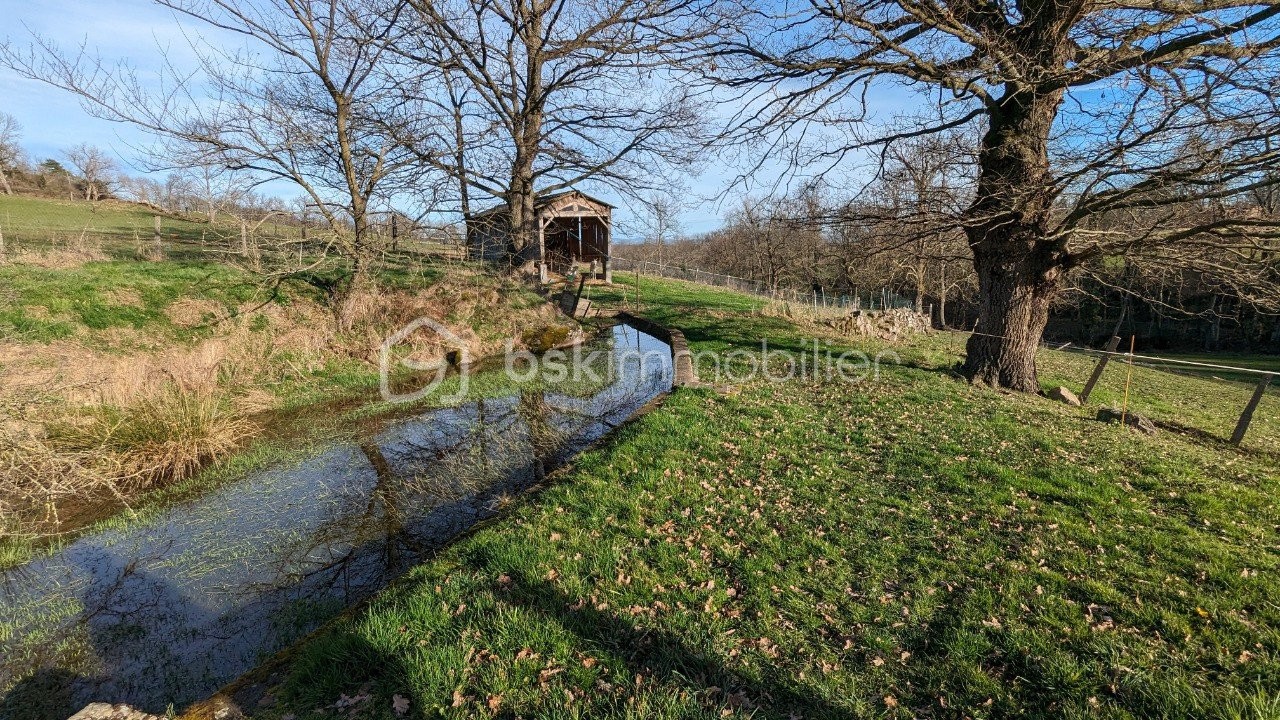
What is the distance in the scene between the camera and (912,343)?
16.4 meters

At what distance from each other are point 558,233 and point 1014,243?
20.6 metres

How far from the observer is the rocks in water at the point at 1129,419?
7785 millimetres

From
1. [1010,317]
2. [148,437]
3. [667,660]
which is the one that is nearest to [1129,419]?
[1010,317]

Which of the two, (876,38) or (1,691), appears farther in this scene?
(876,38)

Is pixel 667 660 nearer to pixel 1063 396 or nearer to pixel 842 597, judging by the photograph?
pixel 842 597

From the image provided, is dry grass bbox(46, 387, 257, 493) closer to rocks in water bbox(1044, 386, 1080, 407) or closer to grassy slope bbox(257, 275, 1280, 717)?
grassy slope bbox(257, 275, 1280, 717)

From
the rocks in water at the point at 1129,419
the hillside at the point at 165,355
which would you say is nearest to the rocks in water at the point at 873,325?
the rocks in water at the point at 1129,419

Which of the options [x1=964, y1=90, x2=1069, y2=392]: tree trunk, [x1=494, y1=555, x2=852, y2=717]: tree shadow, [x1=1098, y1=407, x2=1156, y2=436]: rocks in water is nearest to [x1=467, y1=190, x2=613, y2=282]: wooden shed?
[x1=964, y1=90, x2=1069, y2=392]: tree trunk

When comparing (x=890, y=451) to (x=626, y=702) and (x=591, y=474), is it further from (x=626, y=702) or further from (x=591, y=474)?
(x=626, y=702)

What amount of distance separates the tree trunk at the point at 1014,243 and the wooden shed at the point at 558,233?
1193 centimetres

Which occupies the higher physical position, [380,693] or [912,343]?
[912,343]

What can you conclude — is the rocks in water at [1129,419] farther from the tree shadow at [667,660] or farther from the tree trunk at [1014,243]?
the tree shadow at [667,660]

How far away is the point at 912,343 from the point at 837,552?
14475 millimetres

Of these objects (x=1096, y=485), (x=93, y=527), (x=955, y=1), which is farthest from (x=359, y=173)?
(x=1096, y=485)
